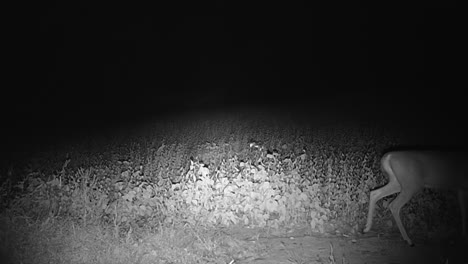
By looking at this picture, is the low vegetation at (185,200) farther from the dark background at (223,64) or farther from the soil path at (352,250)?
the dark background at (223,64)

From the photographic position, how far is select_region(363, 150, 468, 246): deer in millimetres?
5906

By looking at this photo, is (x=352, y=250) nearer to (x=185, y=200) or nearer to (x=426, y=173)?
(x=426, y=173)

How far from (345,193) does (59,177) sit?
13.3 feet

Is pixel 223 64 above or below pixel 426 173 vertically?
above

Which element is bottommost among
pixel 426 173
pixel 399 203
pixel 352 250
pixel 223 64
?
pixel 352 250

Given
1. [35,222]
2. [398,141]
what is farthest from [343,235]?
[35,222]

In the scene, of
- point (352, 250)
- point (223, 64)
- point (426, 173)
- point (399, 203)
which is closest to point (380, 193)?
point (399, 203)

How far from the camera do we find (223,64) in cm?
1689

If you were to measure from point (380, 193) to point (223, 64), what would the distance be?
11291mm

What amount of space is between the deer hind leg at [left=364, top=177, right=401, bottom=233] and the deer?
95 millimetres

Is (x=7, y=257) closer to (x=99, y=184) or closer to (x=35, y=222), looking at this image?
(x=35, y=222)

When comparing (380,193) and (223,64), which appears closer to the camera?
(380,193)

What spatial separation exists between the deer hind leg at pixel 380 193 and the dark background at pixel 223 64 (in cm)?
462

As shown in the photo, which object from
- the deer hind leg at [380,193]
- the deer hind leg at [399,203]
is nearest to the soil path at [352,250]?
the deer hind leg at [380,193]
